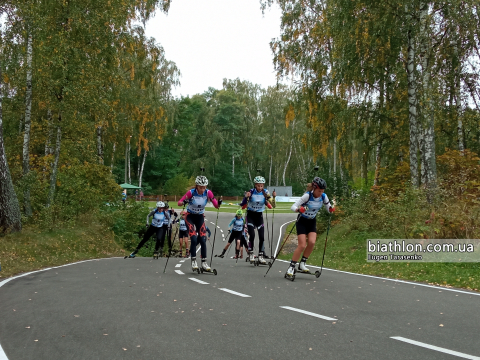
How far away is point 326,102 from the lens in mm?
26188

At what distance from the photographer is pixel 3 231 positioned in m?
15.1

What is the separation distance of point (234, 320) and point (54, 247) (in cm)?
1228

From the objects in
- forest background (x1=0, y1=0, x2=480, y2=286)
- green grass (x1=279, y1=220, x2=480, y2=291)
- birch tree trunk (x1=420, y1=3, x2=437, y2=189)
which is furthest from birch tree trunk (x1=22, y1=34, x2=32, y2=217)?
birch tree trunk (x1=420, y1=3, x2=437, y2=189)

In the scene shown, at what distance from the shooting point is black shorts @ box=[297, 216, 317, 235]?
10391mm

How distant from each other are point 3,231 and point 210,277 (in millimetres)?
7851

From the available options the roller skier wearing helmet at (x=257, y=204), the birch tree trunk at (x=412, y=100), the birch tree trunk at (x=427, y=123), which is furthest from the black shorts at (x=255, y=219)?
the birch tree trunk at (x=412, y=100)

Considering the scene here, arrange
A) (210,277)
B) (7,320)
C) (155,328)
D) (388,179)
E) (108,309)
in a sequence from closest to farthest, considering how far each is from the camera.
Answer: (155,328)
(7,320)
(108,309)
(210,277)
(388,179)

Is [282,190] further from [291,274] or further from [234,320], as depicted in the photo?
[234,320]

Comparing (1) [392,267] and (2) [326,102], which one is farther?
(2) [326,102]

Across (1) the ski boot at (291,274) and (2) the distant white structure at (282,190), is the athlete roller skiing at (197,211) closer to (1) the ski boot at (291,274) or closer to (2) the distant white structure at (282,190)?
(1) the ski boot at (291,274)

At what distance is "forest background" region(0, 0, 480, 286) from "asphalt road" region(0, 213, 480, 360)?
634 cm

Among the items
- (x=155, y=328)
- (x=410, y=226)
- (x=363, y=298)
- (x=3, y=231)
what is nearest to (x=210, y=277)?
(x=363, y=298)

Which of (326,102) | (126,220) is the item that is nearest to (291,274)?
(126,220)

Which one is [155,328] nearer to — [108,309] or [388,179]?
[108,309]
